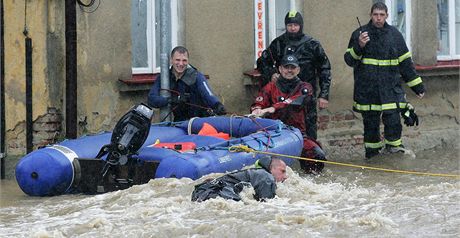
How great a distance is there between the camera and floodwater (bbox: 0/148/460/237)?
10.6 metres

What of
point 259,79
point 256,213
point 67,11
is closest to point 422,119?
point 259,79

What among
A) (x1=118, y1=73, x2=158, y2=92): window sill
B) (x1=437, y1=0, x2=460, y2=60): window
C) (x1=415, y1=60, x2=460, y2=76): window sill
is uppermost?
(x1=437, y1=0, x2=460, y2=60): window

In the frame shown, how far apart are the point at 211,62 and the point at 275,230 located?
628 centimetres

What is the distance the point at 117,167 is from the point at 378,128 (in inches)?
165

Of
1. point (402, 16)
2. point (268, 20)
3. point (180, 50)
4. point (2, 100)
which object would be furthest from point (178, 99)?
point (402, 16)

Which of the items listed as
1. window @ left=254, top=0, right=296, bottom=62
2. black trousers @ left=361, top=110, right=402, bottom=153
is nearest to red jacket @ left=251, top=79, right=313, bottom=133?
black trousers @ left=361, top=110, right=402, bottom=153

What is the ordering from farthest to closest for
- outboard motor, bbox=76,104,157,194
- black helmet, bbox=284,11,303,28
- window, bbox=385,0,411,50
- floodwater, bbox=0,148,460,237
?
window, bbox=385,0,411,50
black helmet, bbox=284,11,303,28
outboard motor, bbox=76,104,157,194
floodwater, bbox=0,148,460,237

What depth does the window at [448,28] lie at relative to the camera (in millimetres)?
17953

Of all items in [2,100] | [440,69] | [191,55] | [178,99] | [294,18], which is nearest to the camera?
[2,100]

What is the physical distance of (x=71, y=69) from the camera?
15492mm

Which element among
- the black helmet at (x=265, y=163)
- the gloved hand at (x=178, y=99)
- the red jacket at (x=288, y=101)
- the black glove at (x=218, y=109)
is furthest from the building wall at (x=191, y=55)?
the black helmet at (x=265, y=163)

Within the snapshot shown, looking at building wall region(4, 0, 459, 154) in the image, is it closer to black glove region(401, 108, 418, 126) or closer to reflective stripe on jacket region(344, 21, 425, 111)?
reflective stripe on jacket region(344, 21, 425, 111)

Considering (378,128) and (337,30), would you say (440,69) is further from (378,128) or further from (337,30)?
(378,128)

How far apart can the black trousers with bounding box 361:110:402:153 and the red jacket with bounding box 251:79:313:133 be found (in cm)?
105
